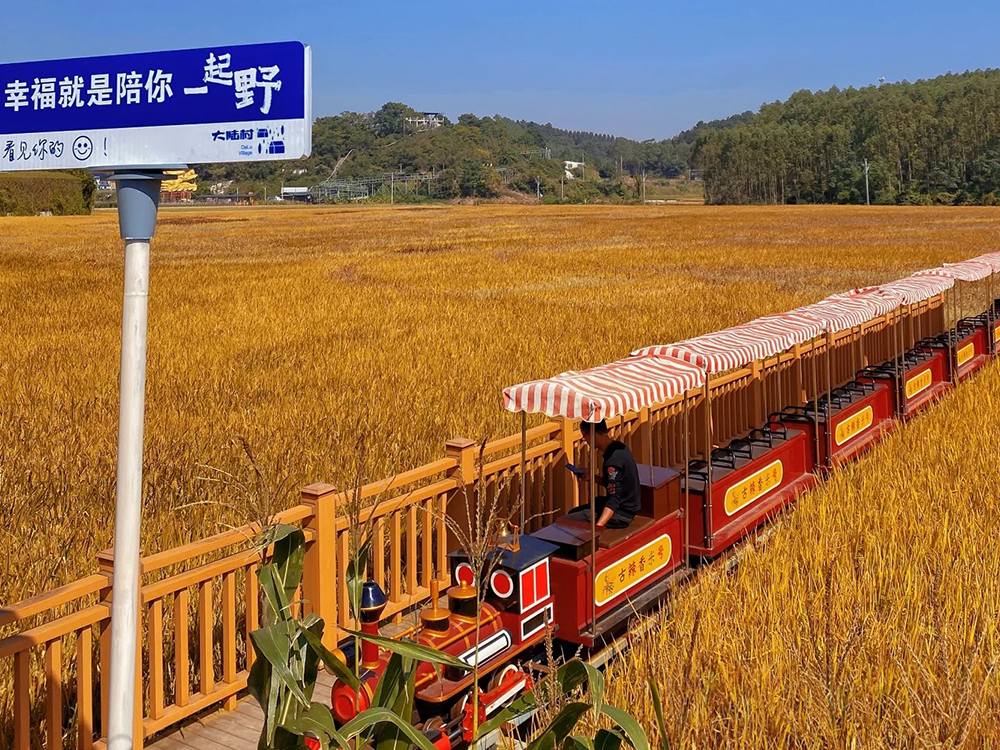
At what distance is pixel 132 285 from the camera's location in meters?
2.93

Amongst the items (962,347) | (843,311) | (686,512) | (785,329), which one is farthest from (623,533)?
(962,347)

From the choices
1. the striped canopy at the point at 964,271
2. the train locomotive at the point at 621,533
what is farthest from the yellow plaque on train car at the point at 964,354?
the train locomotive at the point at 621,533

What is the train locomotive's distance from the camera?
5.21 metres

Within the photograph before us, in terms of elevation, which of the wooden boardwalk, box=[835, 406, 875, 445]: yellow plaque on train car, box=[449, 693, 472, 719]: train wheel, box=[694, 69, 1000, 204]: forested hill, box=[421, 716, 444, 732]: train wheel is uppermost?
box=[694, 69, 1000, 204]: forested hill

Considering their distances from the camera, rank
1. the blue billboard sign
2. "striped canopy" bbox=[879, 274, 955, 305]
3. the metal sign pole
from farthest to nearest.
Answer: "striped canopy" bbox=[879, 274, 955, 305] → the metal sign pole → the blue billboard sign

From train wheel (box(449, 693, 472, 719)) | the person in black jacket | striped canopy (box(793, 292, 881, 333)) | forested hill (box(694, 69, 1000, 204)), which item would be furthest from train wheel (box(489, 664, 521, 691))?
forested hill (box(694, 69, 1000, 204))

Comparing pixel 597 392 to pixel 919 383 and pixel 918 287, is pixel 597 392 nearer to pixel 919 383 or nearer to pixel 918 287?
pixel 918 287

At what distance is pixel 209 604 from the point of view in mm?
5391

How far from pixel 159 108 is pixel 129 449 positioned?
3.26 feet

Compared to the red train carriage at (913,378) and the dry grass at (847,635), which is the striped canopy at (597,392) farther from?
the red train carriage at (913,378)

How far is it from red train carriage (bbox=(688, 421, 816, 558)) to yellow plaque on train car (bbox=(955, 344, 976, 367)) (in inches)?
258

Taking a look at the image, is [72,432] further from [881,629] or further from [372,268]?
[372,268]

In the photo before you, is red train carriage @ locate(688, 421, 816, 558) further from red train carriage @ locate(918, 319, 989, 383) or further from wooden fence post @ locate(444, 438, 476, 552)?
red train carriage @ locate(918, 319, 989, 383)

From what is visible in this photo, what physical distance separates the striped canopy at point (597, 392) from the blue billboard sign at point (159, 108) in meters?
3.48
